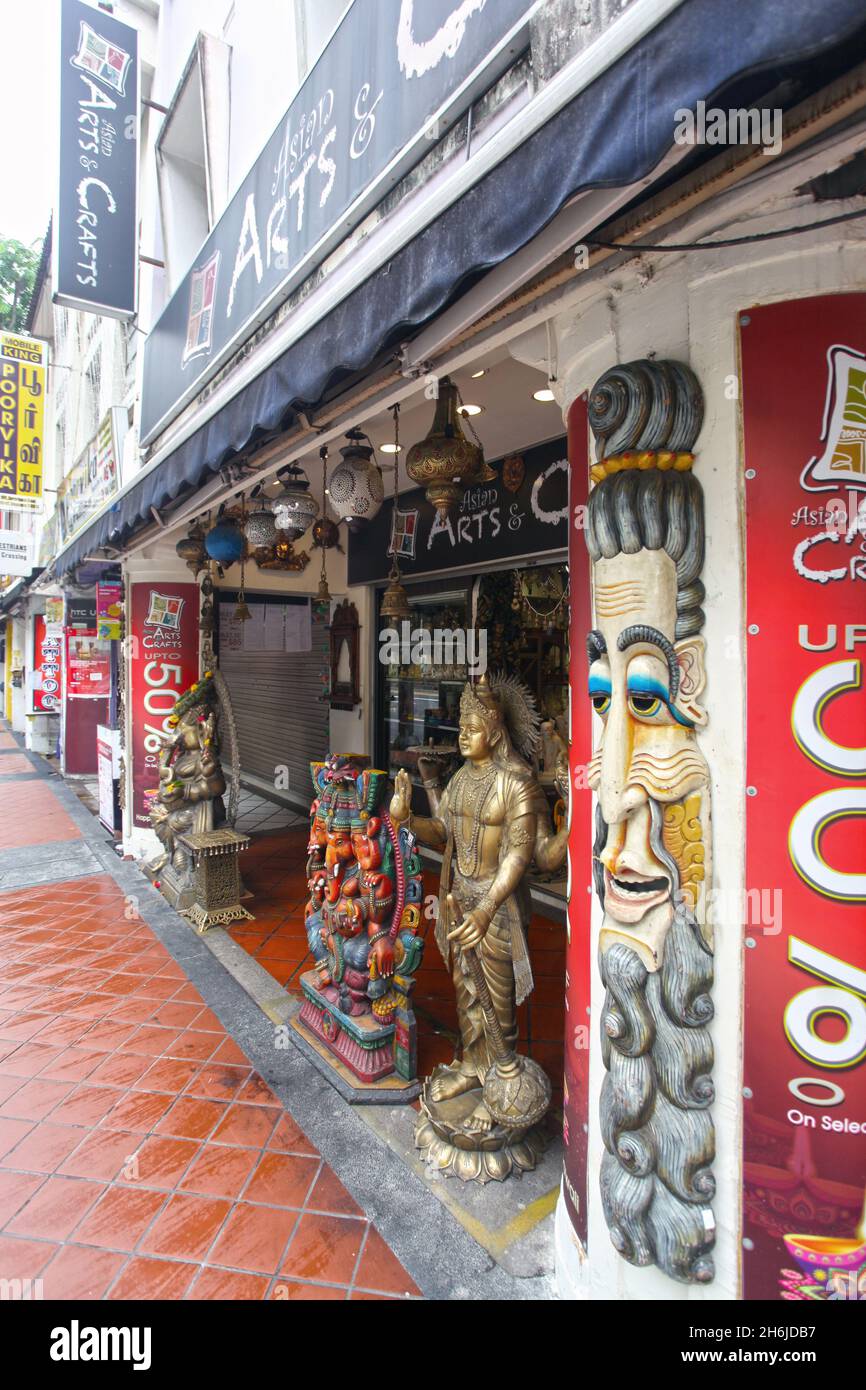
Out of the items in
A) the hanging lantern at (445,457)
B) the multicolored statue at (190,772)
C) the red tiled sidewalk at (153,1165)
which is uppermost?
the hanging lantern at (445,457)

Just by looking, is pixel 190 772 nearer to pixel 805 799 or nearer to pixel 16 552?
pixel 805 799

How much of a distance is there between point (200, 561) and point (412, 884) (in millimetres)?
4273

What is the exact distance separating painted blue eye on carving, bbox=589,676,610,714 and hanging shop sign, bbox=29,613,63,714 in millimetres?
16144

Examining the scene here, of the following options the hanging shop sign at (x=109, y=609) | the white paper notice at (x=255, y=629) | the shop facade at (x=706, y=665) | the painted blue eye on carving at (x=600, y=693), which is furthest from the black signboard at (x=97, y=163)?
the painted blue eye on carving at (x=600, y=693)

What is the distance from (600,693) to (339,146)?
140 inches

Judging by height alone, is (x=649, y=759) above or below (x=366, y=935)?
above

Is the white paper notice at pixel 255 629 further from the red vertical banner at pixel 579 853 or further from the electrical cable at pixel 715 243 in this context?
the electrical cable at pixel 715 243

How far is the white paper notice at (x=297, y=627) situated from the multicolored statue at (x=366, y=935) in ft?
17.2

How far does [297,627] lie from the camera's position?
8977mm

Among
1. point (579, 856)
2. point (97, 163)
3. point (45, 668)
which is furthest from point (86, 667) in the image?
point (579, 856)

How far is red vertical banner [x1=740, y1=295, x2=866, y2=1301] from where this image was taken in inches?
65.0

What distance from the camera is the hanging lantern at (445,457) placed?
3.17 meters

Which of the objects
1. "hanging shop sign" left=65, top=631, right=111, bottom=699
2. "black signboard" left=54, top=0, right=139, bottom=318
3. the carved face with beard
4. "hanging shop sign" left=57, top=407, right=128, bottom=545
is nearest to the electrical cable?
the carved face with beard

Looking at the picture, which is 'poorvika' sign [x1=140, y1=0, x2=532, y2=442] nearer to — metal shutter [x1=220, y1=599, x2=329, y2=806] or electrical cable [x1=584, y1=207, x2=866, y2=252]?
electrical cable [x1=584, y1=207, x2=866, y2=252]
